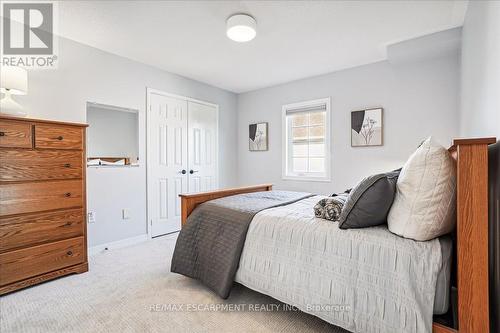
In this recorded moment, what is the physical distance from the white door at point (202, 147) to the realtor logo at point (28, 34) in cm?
187

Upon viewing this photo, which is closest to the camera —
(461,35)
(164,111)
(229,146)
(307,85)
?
(461,35)

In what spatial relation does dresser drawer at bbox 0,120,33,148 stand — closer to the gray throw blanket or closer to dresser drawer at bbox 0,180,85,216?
dresser drawer at bbox 0,180,85,216

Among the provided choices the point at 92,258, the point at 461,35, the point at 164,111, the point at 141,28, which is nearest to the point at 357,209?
the point at 461,35

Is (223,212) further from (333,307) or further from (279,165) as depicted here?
(279,165)

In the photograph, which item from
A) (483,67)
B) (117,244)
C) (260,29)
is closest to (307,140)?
(260,29)

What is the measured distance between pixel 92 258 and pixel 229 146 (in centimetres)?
283

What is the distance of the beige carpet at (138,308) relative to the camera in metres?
1.59

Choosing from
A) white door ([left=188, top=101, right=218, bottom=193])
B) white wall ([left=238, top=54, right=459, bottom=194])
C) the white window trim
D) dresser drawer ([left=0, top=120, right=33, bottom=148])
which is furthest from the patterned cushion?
white door ([left=188, top=101, right=218, bottom=193])

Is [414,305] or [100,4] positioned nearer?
[414,305]

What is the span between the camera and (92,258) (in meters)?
2.76

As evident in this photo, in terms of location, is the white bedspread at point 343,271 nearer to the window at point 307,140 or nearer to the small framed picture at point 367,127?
the small framed picture at point 367,127

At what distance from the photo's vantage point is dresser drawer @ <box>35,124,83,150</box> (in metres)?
2.16

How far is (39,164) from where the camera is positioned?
217 centimetres

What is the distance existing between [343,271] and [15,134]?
2632 mm
